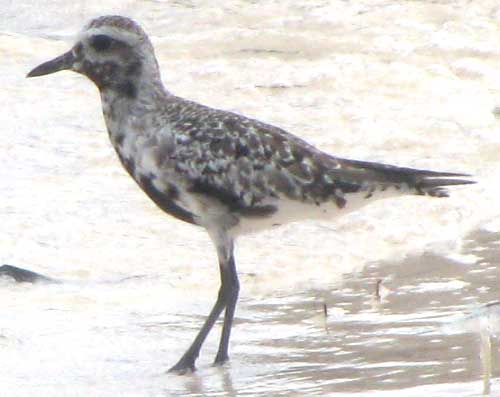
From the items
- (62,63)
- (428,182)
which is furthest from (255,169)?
(62,63)

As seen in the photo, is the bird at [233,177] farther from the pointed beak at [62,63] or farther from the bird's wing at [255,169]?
the pointed beak at [62,63]

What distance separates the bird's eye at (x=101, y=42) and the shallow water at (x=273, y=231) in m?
1.12

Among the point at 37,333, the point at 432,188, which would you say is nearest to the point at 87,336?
the point at 37,333

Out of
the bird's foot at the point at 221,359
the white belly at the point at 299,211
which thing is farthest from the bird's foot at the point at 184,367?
the white belly at the point at 299,211

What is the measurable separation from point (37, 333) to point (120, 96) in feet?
3.64

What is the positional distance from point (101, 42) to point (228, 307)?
1.31 meters

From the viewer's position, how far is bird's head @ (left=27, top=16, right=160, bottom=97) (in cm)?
740

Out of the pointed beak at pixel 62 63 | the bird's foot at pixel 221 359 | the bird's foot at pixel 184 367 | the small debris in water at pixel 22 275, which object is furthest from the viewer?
the small debris in water at pixel 22 275

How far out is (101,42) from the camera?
7402 millimetres

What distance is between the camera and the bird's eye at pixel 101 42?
Result: 739 centimetres

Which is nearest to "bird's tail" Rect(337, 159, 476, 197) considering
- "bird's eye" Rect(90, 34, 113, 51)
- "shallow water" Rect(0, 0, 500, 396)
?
"shallow water" Rect(0, 0, 500, 396)

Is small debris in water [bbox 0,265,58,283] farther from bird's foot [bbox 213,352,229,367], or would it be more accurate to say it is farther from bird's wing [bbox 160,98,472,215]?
bird's foot [bbox 213,352,229,367]

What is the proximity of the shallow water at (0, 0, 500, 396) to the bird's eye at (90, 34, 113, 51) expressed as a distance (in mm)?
1124

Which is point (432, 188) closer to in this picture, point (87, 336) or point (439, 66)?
point (87, 336)
